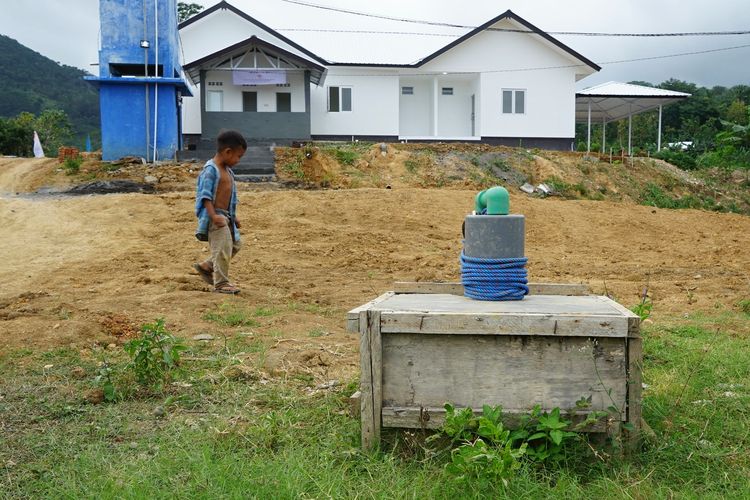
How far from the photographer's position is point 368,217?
13531 mm

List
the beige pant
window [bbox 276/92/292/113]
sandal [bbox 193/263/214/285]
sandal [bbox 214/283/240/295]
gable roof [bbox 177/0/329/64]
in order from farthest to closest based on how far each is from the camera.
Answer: gable roof [bbox 177/0/329/64] < window [bbox 276/92/292/113] < sandal [bbox 193/263/214/285] < sandal [bbox 214/283/240/295] < the beige pant

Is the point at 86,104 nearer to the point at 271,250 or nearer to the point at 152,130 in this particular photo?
the point at 152,130

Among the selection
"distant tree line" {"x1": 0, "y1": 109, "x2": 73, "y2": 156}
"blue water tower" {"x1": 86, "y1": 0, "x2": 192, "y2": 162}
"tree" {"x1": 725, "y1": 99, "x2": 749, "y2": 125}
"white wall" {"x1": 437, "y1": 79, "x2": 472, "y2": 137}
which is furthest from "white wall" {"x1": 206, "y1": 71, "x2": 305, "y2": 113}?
"tree" {"x1": 725, "y1": 99, "x2": 749, "y2": 125}

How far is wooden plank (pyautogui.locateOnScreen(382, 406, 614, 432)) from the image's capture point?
3119 mm

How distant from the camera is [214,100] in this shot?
2512 centimetres

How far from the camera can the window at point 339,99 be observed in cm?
2664

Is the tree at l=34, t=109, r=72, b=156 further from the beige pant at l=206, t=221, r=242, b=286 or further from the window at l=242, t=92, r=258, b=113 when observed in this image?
the beige pant at l=206, t=221, r=242, b=286

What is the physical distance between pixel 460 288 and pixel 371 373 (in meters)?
1.05

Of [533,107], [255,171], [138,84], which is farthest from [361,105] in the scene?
[255,171]

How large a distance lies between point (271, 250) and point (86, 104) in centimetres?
5507

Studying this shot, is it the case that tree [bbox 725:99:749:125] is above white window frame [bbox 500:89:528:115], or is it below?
above

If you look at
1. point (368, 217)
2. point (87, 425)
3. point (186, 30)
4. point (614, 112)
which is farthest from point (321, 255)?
point (614, 112)

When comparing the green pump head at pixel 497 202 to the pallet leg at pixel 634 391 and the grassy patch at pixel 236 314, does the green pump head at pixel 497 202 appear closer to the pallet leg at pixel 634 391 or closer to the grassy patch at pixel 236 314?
the pallet leg at pixel 634 391

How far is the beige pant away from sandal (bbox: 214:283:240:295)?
3 cm
